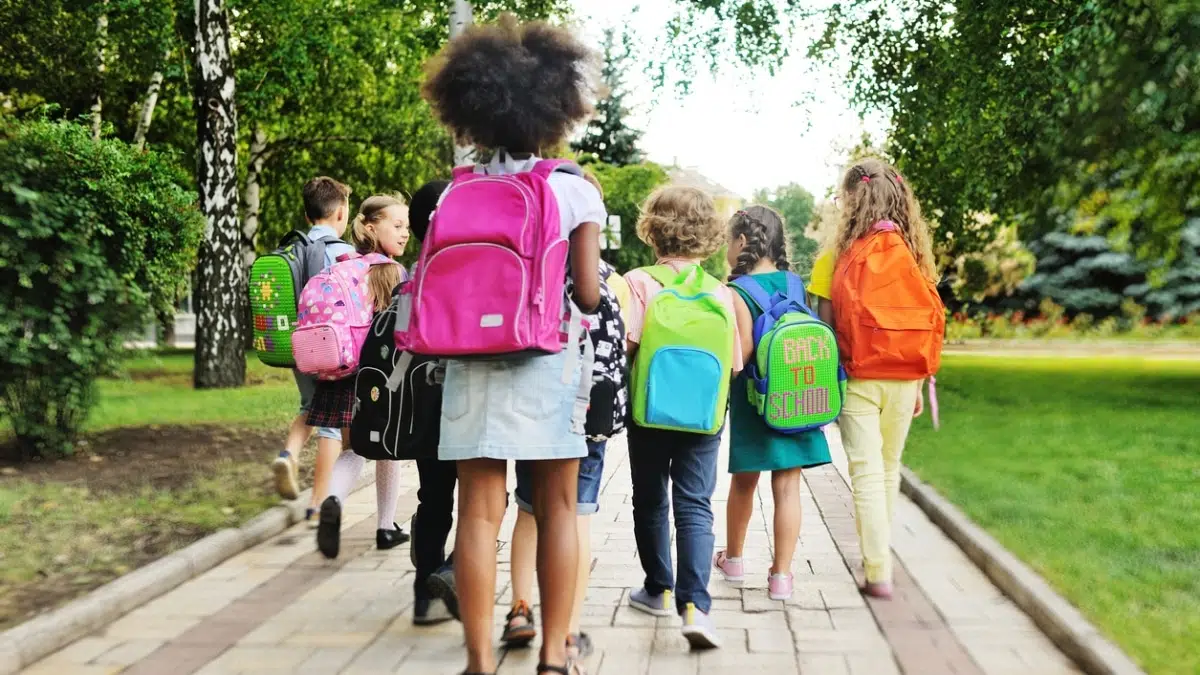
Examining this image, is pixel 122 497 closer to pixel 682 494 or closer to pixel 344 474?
pixel 344 474

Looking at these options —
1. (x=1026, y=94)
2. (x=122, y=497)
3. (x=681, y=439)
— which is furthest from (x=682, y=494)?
(x=1026, y=94)

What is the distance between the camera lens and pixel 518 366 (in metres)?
3.63

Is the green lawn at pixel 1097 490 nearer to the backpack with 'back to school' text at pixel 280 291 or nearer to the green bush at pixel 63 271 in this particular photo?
the backpack with 'back to school' text at pixel 280 291

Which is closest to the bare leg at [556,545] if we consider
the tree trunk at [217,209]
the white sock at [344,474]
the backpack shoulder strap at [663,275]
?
the backpack shoulder strap at [663,275]

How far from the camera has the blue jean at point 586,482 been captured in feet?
14.0

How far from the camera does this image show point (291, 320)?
21.6ft

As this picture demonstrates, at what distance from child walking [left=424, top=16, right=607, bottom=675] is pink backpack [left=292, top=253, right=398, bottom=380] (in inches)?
84.2

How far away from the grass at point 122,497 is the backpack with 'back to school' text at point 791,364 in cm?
286

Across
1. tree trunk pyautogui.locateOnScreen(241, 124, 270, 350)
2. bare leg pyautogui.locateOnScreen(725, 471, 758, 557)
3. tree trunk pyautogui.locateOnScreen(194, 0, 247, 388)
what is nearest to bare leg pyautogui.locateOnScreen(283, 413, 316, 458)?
bare leg pyautogui.locateOnScreen(725, 471, 758, 557)

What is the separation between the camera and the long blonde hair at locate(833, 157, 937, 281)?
5.42 m

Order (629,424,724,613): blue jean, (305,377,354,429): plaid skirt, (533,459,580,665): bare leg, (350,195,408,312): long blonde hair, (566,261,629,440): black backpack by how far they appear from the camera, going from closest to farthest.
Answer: (533,459,580,665): bare leg < (566,261,629,440): black backpack < (629,424,724,613): blue jean < (350,195,408,312): long blonde hair < (305,377,354,429): plaid skirt

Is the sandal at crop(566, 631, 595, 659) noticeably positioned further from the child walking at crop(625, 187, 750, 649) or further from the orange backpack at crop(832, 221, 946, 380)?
the orange backpack at crop(832, 221, 946, 380)

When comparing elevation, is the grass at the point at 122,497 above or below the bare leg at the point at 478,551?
below

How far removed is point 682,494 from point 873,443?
1.08 m
